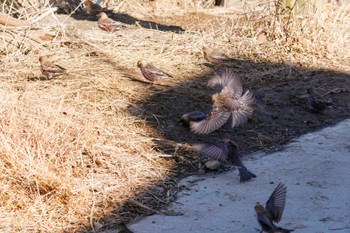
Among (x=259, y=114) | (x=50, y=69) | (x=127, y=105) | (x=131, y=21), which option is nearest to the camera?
(x=127, y=105)

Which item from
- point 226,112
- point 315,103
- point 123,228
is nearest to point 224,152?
point 226,112

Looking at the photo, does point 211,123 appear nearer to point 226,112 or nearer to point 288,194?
point 226,112

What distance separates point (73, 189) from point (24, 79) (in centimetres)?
269

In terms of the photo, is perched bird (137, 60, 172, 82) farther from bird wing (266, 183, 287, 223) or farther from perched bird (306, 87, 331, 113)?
bird wing (266, 183, 287, 223)

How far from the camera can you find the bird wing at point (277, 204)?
4652 millimetres

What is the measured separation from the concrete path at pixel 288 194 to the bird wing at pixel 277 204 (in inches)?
6.7

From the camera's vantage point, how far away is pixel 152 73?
293 inches

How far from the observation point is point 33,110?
5906 mm

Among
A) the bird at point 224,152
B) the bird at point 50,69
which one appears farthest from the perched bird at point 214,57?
the bird at point 224,152

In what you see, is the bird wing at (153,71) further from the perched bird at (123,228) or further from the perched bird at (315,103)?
the perched bird at (123,228)

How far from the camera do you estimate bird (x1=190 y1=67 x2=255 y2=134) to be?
634cm

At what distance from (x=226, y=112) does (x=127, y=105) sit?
1.02m

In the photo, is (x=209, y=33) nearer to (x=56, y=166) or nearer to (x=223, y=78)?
(x=223, y=78)

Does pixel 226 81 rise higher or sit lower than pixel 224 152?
higher
